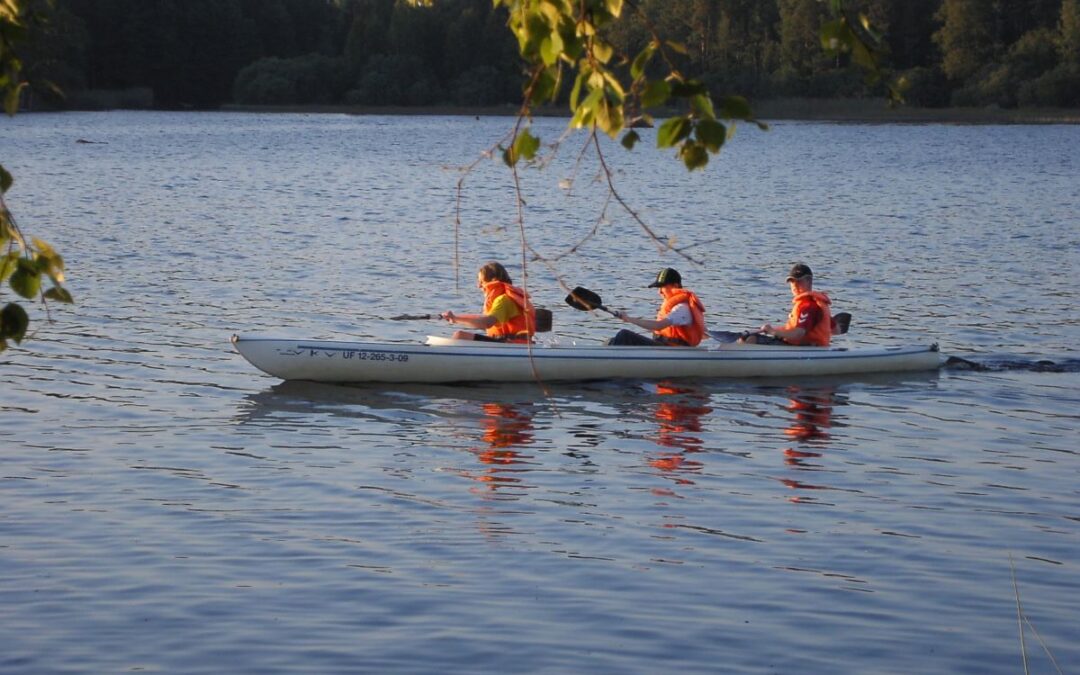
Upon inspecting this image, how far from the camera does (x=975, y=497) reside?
33.3 ft

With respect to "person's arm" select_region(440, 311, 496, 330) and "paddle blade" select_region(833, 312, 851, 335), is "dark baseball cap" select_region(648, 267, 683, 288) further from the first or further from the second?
"paddle blade" select_region(833, 312, 851, 335)

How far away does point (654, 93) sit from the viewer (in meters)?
3.49

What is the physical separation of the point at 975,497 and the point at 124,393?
725cm

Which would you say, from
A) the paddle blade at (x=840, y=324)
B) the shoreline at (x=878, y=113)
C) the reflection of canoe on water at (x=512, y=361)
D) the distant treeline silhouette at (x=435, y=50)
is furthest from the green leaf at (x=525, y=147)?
the distant treeline silhouette at (x=435, y=50)

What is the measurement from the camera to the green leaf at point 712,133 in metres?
3.51

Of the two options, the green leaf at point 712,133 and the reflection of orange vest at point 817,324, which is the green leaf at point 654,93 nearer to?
the green leaf at point 712,133

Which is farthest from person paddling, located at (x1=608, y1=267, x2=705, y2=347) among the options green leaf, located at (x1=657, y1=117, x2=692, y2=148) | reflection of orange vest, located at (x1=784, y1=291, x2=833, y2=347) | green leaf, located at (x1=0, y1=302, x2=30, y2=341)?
green leaf, located at (x1=0, y1=302, x2=30, y2=341)

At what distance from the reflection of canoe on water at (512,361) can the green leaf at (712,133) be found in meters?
10.3

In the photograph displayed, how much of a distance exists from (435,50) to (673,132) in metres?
113

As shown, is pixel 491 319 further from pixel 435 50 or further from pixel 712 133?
pixel 435 50

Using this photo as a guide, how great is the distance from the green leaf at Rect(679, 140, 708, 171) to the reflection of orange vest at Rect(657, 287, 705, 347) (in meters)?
10.7

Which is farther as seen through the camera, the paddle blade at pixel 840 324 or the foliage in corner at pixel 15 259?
the paddle blade at pixel 840 324

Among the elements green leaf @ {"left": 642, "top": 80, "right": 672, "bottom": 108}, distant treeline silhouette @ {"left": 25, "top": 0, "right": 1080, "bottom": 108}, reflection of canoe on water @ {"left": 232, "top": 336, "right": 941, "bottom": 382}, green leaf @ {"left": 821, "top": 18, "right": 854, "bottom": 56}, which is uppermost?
distant treeline silhouette @ {"left": 25, "top": 0, "right": 1080, "bottom": 108}

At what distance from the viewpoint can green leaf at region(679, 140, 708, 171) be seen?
11.9ft
